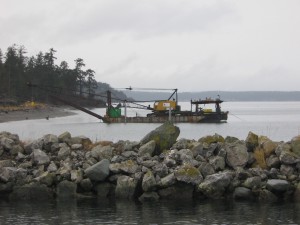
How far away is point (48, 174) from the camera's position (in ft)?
75.8

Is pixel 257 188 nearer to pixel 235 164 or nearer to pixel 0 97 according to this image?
pixel 235 164

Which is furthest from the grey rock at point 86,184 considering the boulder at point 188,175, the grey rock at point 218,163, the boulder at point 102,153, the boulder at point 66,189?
the grey rock at point 218,163

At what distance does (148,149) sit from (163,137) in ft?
4.45

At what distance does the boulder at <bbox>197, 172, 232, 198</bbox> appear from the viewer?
21.8 m

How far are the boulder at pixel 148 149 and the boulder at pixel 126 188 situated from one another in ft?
8.02

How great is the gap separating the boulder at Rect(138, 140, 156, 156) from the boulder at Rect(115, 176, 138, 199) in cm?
244

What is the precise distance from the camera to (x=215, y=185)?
71.6 ft

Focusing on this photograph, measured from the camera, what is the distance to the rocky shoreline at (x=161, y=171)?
863 inches

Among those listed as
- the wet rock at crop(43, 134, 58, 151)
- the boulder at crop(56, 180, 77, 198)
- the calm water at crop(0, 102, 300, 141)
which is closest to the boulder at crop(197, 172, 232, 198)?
the boulder at crop(56, 180, 77, 198)

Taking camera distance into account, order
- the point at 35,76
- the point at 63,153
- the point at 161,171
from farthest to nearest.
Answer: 1. the point at 35,76
2. the point at 63,153
3. the point at 161,171

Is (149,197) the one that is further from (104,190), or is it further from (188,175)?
(104,190)

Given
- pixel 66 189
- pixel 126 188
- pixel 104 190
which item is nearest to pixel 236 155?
pixel 126 188

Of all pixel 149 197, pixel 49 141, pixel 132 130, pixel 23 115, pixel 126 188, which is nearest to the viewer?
pixel 149 197

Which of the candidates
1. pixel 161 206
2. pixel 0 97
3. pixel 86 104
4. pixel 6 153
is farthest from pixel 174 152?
pixel 86 104
